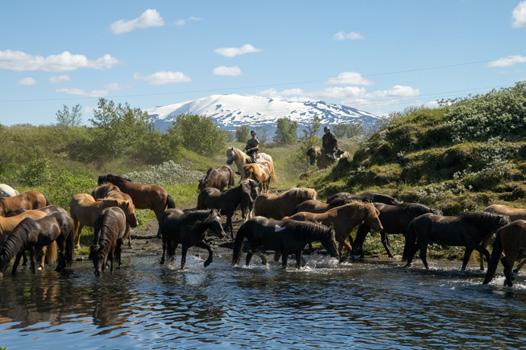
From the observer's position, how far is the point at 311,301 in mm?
13727

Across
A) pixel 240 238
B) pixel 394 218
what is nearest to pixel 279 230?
pixel 240 238

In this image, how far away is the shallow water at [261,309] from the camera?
1088cm

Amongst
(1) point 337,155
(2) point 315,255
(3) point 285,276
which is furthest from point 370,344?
(1) point 337,155

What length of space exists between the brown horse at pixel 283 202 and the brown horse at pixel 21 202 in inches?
298

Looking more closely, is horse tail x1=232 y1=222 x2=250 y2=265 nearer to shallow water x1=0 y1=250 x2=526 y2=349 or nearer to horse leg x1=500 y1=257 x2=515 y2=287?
shallow water x1=0 y1=250 x2=526 y2=349

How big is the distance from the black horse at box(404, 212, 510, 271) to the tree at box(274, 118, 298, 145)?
65.5 m

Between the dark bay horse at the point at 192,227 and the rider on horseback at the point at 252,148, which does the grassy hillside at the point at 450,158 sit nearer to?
the rider on horseback at the point at 252,148

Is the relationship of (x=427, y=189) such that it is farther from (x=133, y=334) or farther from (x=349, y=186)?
(x=133, y=334)

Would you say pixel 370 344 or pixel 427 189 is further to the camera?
pixel 427 189

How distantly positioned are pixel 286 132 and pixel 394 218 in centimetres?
6819

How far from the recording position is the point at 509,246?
1548 cm

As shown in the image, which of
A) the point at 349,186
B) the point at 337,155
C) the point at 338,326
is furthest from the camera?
the point at 337,155

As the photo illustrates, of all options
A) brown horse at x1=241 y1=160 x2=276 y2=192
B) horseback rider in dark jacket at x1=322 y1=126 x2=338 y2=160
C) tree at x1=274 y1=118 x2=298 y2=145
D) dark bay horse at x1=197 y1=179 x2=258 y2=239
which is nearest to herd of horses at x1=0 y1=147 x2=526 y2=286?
dark bay horse at x1=197 y1=179 x2=258 y2=239

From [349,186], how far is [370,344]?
59.8 feet
